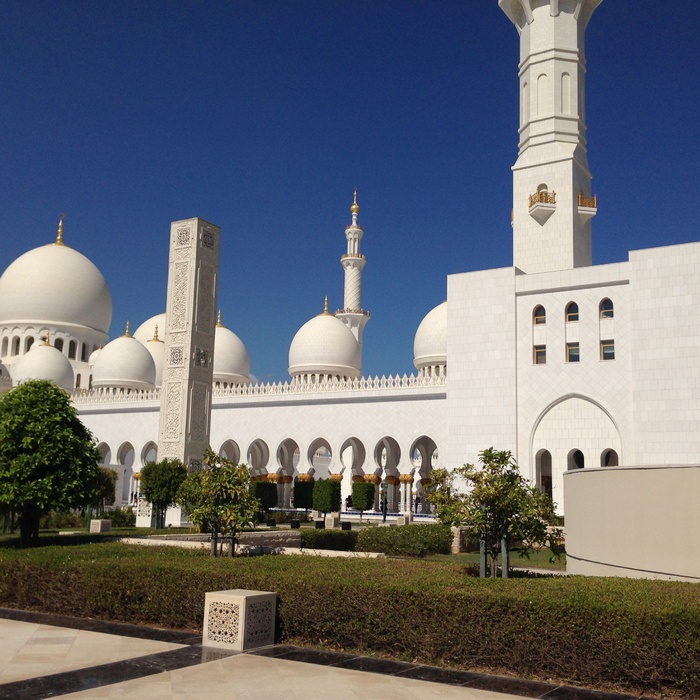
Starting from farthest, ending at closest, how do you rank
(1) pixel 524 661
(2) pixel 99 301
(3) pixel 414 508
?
(2) pixel 99 301 → (3) pixel 414 508 → (1) pixel 524 661

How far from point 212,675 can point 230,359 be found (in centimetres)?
3912

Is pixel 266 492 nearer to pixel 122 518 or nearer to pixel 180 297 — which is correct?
→ pixel 122 518

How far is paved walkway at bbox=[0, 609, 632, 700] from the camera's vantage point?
5484mm

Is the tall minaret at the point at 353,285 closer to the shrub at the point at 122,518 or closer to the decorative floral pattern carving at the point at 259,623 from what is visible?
the shrub at the point at 122,518

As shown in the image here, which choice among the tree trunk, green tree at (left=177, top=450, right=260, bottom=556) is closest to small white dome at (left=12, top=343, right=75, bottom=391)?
the tree trunk

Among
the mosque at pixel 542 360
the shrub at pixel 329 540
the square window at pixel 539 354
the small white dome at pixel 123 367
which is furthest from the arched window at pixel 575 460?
the small white dome at pixel 123 367

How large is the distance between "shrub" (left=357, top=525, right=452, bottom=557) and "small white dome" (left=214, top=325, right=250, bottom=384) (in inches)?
1090

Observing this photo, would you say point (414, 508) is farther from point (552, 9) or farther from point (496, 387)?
point (552, 9)

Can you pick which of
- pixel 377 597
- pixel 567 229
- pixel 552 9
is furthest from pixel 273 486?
pixel 377 597

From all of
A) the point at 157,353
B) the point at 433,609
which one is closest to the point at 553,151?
the point at 433,609

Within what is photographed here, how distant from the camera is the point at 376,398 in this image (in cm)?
3356

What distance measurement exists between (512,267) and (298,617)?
19.8m

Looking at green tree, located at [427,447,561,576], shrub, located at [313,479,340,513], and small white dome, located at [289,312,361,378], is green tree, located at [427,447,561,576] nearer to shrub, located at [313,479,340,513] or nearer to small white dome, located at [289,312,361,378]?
shrub, located at [313,479,340,513]

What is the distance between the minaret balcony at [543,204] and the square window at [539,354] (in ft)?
15.1
